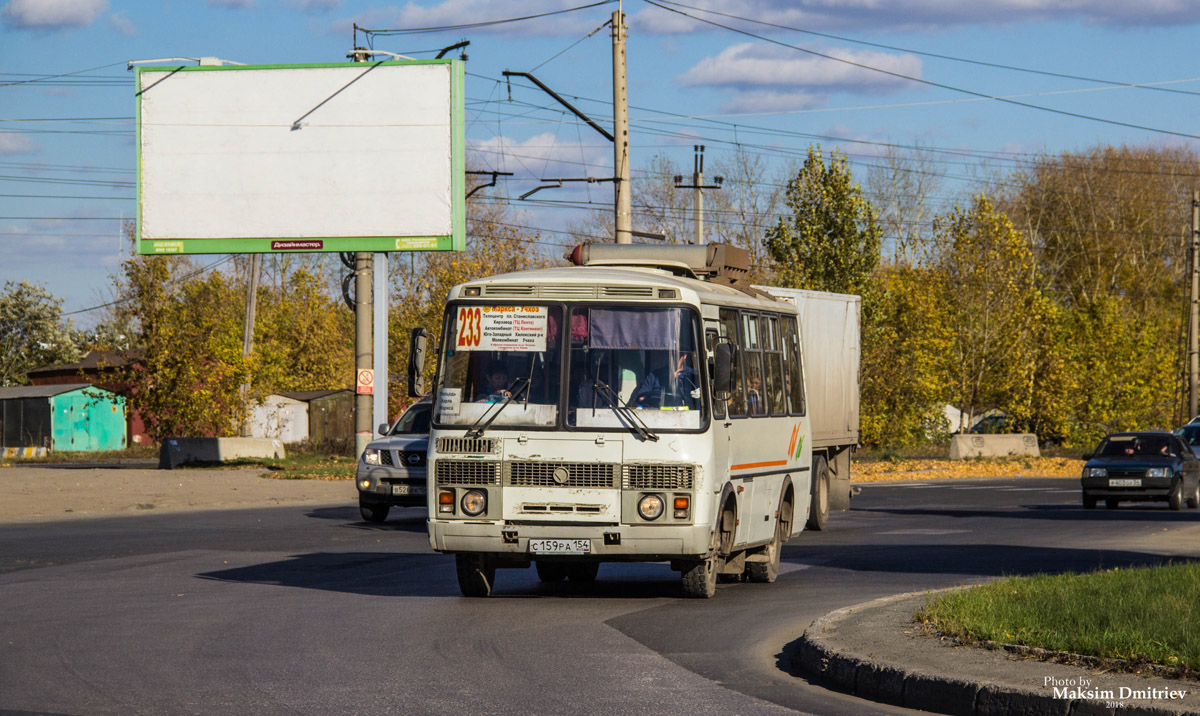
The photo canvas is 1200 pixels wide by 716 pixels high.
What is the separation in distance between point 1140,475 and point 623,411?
17519mm

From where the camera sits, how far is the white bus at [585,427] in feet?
39.5

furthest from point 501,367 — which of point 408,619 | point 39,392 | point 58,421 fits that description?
point 39,392

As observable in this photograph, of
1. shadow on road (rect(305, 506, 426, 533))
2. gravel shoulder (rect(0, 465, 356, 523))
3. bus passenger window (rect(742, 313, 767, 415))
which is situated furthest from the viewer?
gravel shoulder (rect(0, 465, 356, 523))

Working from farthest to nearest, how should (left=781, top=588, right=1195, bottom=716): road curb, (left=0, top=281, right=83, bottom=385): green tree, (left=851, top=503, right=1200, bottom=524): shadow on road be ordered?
(left=0, top=281, right=83, bottom=385): green tree, (left=851, top=503, right=1200, bottom=524): shadow on road, (left=781, top=588, right=1195, bottom=716): road curb

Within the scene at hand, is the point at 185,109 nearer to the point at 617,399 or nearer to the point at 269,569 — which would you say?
the point at 269,569

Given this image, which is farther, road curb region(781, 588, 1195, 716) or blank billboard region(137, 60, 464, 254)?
blank billboard region(137, 60, 464, 254)

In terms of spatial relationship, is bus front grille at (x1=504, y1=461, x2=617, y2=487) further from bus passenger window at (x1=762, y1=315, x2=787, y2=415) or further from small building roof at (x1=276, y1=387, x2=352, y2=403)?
small building roof at (x1=276, y1=387, x2=352, y2=403)

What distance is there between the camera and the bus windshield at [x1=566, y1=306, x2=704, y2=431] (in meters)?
12.2

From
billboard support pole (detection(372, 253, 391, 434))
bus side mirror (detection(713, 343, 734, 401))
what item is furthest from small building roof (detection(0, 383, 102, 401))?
bus side mirror (detection(713, 343, 734, 401))

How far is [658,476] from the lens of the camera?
12055 millimetres

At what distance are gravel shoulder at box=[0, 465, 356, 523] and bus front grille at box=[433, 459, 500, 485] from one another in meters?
14.3

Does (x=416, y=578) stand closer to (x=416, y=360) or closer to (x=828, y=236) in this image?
(x=416, y=360)

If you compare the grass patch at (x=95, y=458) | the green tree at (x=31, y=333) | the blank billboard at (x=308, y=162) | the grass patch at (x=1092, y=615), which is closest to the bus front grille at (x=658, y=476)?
the grass patch at (x=1092, y=615)

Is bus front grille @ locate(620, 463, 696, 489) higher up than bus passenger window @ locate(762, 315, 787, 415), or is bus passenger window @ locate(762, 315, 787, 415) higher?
bus passenger window @ locate(762, 315, 787, 415)
